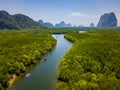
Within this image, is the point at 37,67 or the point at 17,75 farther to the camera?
the point at 37,67

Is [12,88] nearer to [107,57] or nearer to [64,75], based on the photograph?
[64,75]

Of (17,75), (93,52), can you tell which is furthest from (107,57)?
(17,75)

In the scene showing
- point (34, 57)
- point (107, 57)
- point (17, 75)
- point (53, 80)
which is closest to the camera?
point (53, 80)

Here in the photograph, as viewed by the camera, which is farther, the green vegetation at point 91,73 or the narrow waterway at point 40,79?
the narrow waterway at point 40,79

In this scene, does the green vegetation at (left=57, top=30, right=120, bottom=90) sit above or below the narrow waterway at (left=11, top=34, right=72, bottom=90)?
above

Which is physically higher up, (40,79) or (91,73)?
(91,73)

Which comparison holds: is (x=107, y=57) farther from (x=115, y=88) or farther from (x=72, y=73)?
(x=115, y=88)

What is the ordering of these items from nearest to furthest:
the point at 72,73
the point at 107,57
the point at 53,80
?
the point at 72,73, the point at 53,80, the point at 107,57

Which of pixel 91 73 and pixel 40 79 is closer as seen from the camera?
pixel 91 73

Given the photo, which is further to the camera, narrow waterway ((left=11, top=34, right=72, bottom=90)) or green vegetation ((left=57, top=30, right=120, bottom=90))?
narrow waterway ((left=11, top=34, right=72, bottom=90))

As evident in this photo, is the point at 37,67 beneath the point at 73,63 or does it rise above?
beneath

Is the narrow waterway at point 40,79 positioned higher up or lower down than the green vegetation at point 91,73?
lower down
